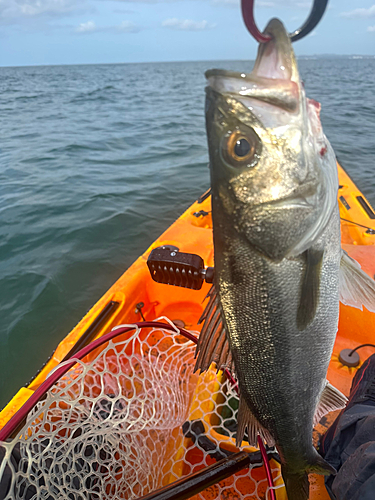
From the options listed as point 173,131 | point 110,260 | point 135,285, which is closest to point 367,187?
point 110,260

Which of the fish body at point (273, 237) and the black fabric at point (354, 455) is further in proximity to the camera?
the black fabric at point (354, 455)

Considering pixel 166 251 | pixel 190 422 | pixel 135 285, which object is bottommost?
pixel 190 422

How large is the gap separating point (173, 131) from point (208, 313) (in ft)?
54.2

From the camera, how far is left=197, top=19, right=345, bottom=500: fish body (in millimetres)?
1221

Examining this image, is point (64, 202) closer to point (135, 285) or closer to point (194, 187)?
point (194, 187)

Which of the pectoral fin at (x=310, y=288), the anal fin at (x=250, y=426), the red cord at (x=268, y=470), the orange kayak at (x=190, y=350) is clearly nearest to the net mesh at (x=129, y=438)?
the orange kayak at (x=190, y=350)

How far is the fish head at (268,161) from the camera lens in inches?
47.7

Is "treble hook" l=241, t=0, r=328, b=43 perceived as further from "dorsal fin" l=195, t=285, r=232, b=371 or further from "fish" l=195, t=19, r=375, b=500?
"dorsal fin" l=195, t=285, r=232, b=371

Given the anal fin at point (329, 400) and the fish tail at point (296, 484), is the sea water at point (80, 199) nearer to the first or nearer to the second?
the anal fin at point (329, 400)

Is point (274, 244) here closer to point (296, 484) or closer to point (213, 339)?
point (213, 339)

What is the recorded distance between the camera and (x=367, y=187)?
9273 mm

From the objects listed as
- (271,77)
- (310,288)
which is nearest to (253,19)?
(271,77)

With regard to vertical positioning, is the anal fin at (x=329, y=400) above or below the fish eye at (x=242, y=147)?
below

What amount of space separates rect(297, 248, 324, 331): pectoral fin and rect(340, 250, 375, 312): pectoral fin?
214mm
